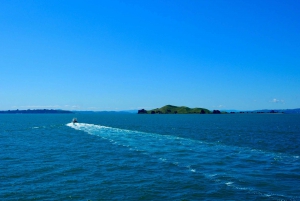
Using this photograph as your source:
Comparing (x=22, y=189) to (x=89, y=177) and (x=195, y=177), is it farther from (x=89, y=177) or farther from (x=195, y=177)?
(x=195, y=177)

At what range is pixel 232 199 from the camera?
2192cm

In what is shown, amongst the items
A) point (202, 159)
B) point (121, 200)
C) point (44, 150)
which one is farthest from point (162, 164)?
point (44, 150)

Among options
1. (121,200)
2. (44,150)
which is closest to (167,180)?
(121,200)

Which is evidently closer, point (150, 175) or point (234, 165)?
point (150, 175)

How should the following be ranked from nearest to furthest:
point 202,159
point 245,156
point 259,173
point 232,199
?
point 232,199 < point 259,173 < point 202,159 < point 245,156

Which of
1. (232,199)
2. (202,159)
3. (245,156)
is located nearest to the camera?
(232,199)

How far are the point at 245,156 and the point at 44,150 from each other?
3401cm

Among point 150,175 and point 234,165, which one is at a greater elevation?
point 234,165

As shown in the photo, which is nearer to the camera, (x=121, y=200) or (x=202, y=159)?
(x=121, y=200)

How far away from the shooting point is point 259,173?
29453mm

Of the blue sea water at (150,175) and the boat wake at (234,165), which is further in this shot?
the boat wake at (234,165)

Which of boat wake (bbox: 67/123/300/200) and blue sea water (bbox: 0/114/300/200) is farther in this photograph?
boat wake (bbox: 67/123/300/200)

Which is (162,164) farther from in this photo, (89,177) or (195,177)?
(89,177)

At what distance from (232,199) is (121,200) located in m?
9.45
